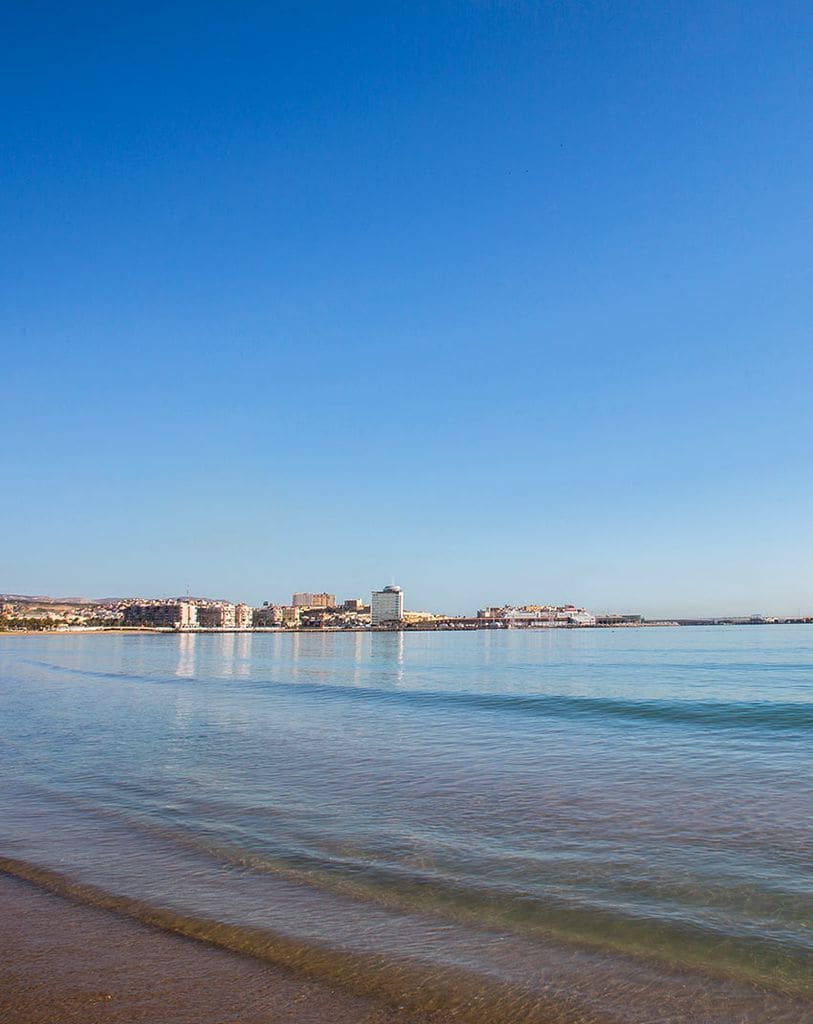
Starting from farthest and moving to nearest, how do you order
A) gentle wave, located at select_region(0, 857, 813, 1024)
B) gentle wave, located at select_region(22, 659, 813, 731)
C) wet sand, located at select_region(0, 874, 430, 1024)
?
gentle wave, located at select_region(22, 659, 813, 731), gentle wave, located at select_region(0, 857, 813, 1024), wet sand, located at select_region(0, 874, 430, 1024)

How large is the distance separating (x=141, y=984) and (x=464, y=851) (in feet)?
13.4

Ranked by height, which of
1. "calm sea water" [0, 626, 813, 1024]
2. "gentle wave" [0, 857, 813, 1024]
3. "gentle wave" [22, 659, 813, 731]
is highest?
"gentle wave" [0, 857, 813, 1024]

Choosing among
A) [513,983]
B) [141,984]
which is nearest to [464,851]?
[513,983]

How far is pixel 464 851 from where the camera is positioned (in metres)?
8.11

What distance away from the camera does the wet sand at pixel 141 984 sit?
4410 millimetres

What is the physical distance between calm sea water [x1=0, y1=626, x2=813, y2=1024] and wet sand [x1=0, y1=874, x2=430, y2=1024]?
0.27m

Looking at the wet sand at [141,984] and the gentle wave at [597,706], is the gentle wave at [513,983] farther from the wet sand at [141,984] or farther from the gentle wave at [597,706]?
the gentle wave at [597,706]

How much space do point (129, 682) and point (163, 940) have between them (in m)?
32.9

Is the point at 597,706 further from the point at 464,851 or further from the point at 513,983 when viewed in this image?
the point at 513,983

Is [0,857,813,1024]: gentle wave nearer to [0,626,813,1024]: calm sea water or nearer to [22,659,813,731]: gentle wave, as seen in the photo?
[0,626,813,1024]: calm sea water

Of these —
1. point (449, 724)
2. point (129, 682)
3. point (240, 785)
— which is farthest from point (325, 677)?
point (240, 785)

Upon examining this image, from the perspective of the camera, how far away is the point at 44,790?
11289 millimetres

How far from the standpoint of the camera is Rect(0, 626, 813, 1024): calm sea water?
17.0 ft

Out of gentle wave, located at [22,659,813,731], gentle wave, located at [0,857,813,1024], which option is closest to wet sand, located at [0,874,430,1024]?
gentle wave, located at [0,857,813,1024]
